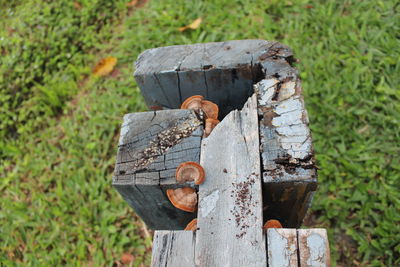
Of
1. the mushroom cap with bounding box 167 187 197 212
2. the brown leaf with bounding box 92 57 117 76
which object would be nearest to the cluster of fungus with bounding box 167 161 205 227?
the mushroom cap with bounding box 167 187 197 212

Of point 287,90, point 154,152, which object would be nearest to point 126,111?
point 154,152

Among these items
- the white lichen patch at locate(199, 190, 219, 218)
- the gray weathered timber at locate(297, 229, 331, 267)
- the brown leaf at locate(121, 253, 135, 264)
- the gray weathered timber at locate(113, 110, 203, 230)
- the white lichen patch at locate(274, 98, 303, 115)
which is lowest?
the brown leaf at locate(121, 253, 135, 264)

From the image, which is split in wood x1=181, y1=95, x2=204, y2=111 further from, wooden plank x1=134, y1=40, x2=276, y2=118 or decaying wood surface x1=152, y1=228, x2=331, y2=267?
decaying wood surface x1=152, y1=228, x2=331, y2=267

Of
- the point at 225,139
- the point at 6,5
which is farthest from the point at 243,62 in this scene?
the point at 6,5

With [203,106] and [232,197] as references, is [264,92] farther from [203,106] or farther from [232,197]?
[232,197]

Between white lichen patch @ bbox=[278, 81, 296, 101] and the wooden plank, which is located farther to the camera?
the wooden plank

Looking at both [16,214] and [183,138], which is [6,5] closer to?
[16,214]

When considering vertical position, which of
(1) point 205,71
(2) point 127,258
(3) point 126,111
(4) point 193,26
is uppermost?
(1) point 205,71
